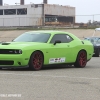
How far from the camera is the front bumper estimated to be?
12.6 metres

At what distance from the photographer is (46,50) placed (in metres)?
A: 13.3

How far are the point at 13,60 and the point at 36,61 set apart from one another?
0.78 meters

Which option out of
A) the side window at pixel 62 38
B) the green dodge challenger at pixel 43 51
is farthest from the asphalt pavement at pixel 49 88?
the side window at pixel 62 38

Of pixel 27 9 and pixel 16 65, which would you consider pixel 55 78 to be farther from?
pixel 27 9

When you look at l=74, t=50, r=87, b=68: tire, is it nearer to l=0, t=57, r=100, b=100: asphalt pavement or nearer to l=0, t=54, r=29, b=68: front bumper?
l=0, t=54, r=29, b=68: front bumper

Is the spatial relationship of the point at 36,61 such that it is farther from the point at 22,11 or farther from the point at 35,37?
the point at 22,11

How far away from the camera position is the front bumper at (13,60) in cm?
1263

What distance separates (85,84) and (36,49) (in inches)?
141

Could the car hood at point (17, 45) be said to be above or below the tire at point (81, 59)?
above

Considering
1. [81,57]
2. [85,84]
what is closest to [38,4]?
[81,57]

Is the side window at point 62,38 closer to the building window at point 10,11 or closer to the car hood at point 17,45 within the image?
the car hood at point 17,45

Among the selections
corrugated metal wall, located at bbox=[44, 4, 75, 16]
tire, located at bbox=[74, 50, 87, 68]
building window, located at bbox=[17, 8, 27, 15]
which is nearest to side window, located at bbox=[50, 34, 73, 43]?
tire, located at bbox=[74, 50, 87, 68]

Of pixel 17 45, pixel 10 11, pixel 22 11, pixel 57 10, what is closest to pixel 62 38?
pixel 17 45

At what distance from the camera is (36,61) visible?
1298 centimetres
